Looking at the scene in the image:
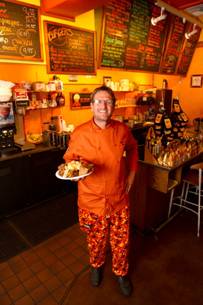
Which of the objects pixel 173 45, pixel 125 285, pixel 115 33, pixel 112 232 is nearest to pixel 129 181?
pixel 112 232

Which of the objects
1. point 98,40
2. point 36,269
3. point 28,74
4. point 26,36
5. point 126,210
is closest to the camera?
point 126,210

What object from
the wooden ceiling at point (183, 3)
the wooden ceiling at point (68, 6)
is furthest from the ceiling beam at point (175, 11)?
the wooden ceiling at point (183, 3)

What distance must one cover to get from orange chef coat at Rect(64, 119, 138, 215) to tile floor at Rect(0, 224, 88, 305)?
2.75ft

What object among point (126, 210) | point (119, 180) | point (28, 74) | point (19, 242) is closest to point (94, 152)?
point (119, 180)

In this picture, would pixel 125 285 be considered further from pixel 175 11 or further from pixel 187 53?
pixel 187 53

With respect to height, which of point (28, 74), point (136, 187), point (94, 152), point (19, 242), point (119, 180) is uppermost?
point (28, 74)

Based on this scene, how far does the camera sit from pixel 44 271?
2197mm

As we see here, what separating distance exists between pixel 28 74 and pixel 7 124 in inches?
34.5

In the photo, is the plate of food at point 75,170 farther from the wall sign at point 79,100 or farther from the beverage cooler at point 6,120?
the wall sign at point 79,100

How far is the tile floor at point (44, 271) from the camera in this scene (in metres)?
1.93

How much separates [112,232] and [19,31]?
288 cm

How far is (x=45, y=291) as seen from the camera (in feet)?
6.50

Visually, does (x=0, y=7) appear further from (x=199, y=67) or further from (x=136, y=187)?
(x=199, y=67)

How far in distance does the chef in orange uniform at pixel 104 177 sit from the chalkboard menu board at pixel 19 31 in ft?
6.68
